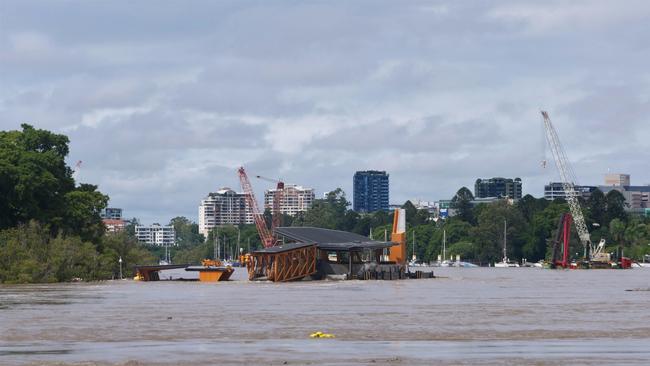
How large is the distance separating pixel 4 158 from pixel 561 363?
101m

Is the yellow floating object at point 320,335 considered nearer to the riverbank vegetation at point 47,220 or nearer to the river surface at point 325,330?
the river surface at point 325,330

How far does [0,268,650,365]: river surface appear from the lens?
39.0 meters

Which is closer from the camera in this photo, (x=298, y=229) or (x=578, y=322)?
(x=578, y=322)

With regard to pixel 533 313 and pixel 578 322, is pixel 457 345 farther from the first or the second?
pixel 533 313

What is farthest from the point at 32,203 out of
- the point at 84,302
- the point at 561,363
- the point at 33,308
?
the point at 561,363

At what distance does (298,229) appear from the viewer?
14288cm

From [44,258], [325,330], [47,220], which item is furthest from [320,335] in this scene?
[47,220]

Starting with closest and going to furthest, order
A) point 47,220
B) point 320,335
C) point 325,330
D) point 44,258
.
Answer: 1. point 320,335
2. point 325,330
3. point 44,258
4. point 47,220

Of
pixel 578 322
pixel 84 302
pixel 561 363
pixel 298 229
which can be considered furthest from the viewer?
pixel 298 229

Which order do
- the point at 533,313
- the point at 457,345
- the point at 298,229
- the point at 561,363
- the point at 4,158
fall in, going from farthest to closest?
the point at 298,229, the point at 4,158, the point at 533,313, the point at 457,345, the point at 561,363

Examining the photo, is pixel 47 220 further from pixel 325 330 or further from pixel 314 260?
pixel 325 330

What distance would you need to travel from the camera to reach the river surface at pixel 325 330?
39000 mm

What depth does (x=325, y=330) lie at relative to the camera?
166 ft

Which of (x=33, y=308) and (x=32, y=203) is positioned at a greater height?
(x=32, y=203)
